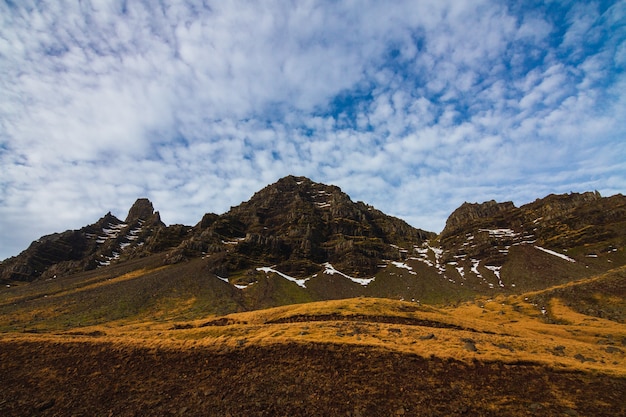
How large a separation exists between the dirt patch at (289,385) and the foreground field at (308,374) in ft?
0.29

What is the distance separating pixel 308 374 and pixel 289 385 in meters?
1.93

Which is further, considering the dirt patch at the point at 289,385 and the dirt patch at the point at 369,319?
the dirt patch at the point at 369,319

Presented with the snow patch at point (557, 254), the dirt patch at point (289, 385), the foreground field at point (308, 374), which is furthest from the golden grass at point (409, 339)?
the snow patch at point (557, 254)

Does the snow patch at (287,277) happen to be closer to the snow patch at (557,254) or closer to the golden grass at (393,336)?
the golden grass at (393,336)

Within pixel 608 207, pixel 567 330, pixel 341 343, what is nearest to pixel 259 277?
pixel 567 330

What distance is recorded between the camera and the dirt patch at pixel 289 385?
21.3 meters

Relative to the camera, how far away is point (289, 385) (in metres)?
23.9

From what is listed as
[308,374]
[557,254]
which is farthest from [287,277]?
[308,374]

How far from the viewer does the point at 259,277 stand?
18275cm

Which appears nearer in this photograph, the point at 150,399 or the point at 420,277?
the point at 150,399

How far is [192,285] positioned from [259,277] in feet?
130

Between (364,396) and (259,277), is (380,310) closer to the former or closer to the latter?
(364,396)

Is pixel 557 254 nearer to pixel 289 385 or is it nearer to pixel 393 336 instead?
pixel 393 336

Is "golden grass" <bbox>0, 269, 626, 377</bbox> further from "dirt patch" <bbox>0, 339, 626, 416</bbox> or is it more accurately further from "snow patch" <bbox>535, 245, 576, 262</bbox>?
"snow patch" <bbox>535, 245, 576, 262</bbox>
